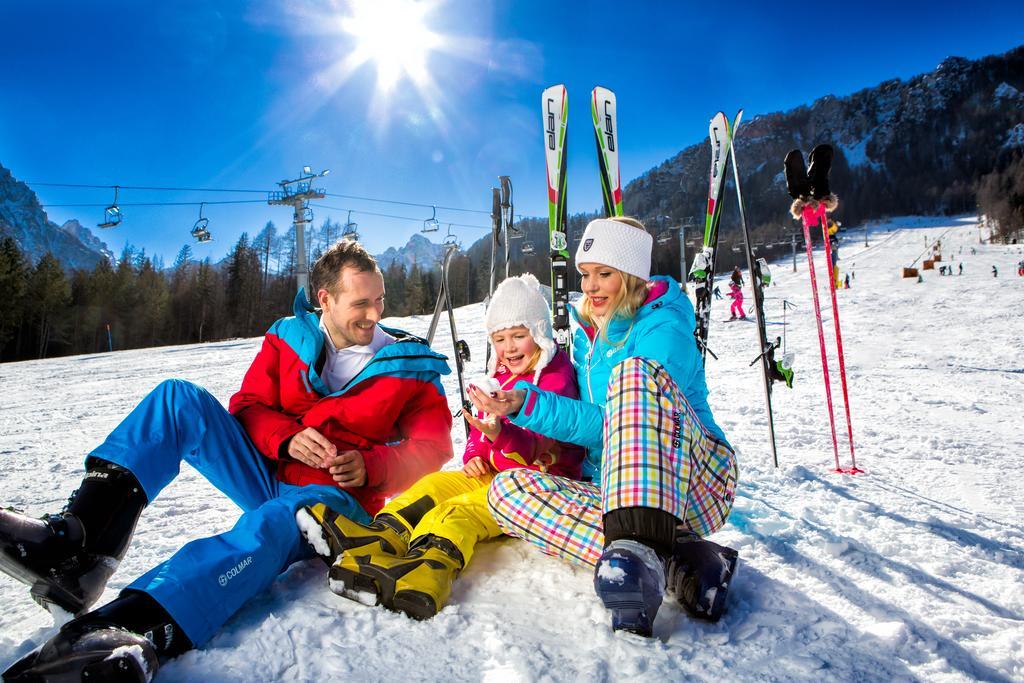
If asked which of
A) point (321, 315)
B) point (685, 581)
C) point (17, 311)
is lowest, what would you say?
point (685, 581)

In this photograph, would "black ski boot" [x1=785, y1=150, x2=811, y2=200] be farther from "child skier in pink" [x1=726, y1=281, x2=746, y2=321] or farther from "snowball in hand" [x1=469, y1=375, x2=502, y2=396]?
"child skier in pink" [x1=726, y1=281, x2=746, y2=321]

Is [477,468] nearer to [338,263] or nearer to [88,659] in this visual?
[338,263]

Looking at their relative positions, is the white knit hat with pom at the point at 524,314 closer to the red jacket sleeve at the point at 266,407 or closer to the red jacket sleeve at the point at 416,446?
the red jacket sleeve at the point at 416,446

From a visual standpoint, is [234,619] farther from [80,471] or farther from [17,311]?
[17,311]

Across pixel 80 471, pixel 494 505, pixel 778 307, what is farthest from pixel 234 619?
pixel 778 307

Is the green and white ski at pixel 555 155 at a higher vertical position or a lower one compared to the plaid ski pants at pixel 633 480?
higher

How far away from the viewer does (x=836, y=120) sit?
192m

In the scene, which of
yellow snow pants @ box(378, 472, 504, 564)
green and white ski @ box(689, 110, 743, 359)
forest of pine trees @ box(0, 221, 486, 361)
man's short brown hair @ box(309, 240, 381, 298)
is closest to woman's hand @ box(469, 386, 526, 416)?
yellow snow pants @ box(378, 472, 504, 564)

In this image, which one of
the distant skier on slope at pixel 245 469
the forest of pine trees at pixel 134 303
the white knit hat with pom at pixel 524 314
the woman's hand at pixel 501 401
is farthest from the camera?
the forest of pine trees at pixel 134 303

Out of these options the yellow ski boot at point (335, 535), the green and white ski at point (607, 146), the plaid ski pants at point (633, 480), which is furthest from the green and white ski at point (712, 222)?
the yellow ski boot at point (335, 535)

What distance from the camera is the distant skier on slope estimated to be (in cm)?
120

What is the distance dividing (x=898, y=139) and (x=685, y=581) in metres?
197

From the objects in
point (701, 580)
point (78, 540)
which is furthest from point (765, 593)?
point (78, 540)

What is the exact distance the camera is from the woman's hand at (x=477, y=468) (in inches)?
86.9
